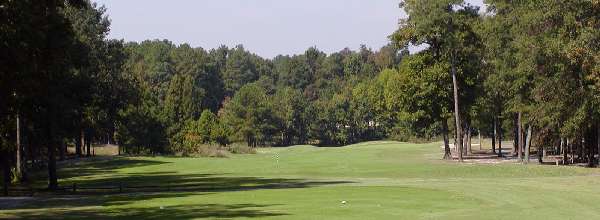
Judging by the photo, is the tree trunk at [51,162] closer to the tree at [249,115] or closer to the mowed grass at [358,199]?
the mowed grass at [358,199]

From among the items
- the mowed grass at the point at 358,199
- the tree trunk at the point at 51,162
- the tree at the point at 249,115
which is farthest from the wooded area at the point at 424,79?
the tree at the point at 249,115

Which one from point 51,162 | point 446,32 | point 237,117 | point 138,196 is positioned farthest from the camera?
point 237,117

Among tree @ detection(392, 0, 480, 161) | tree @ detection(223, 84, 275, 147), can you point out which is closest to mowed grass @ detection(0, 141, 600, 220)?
tree @ detection(392, 0, 480, 161)

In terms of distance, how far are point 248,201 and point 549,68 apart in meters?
33.2

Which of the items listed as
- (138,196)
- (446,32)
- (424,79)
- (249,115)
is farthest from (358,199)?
(249,115)

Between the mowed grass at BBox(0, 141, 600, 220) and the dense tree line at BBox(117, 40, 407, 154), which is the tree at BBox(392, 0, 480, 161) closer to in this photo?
the mowed grass at BBox(0, 141, 600, 220)

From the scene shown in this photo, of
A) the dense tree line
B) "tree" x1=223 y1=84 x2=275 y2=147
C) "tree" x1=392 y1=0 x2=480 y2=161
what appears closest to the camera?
"tree" x1=392 y1=0 x2=480 y2=161

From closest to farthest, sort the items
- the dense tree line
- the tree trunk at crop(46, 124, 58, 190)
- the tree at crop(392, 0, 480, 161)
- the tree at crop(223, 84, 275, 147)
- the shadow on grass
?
the shadow on grass < the tree trunk at crop(46, 124, 58, 190) < the tree at crop(392, 0, 480, 161) < the dense tree line < the tree at crop(223, 84, 275, 147)

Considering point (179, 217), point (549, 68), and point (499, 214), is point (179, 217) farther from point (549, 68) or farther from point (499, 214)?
point (549, 68)

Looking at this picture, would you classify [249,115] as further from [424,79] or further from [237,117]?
[424,79]

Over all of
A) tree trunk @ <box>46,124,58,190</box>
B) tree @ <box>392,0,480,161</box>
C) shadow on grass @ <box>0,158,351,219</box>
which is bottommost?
shadow on grass @ <box>0,158,351,219</box>

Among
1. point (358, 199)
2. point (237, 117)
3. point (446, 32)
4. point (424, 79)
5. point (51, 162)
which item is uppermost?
point (446, 32)

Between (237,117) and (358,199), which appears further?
(237,117)

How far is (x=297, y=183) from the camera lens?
51156mm
